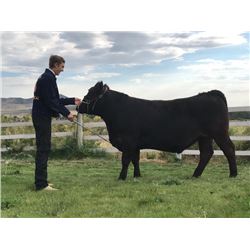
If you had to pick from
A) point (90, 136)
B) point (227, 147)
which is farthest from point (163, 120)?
point (90, 136)

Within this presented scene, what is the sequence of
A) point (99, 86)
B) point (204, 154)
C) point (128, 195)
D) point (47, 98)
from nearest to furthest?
point (128, 195) → point (47, 98) → point (99, 86) → point (204, 154)

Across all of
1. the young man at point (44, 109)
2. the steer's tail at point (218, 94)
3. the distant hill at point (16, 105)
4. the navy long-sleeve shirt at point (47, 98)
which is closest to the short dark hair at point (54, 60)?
the young man at point (44, 109)

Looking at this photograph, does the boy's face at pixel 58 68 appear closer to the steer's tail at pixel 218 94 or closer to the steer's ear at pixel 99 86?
the steer's ear at pixel 99 86

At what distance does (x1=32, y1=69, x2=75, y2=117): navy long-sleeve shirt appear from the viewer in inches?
260

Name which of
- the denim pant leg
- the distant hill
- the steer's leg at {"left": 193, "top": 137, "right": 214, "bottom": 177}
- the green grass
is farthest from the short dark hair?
the distant hill

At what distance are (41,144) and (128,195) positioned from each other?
1.63m

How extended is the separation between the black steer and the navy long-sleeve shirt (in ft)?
3.85

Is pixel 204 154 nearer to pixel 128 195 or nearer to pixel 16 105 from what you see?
pixel 128 195

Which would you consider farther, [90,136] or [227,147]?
[90,136]

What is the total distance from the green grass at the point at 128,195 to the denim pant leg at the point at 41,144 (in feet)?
0.77

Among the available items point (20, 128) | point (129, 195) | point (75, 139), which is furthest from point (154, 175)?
point (20, 128)

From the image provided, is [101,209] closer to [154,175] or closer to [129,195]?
[129,195]

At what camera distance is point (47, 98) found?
6.62 m

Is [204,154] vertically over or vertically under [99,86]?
under
